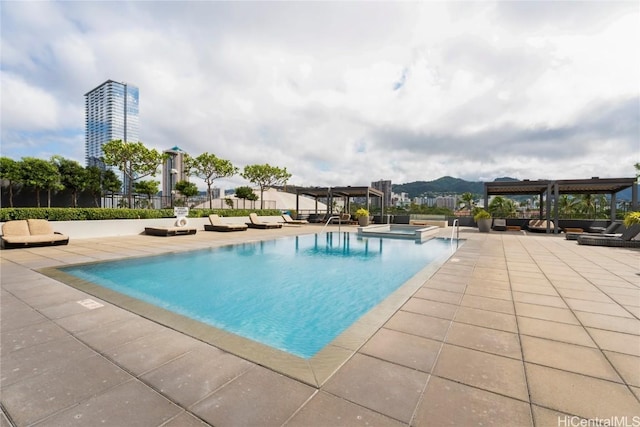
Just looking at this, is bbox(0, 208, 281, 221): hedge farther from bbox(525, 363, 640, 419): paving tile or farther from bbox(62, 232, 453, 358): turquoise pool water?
bbox(525, 363, 640, 419): paving tile

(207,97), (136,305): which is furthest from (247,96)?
(136,305)

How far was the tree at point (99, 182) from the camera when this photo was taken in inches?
750

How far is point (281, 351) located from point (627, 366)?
9.10ft

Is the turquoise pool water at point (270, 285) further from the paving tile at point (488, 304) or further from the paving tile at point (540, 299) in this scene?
the paving tile at point (540, 299)

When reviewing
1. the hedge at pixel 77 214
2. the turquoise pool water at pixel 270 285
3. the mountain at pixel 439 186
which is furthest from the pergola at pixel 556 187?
the mountain at pixel 439 186

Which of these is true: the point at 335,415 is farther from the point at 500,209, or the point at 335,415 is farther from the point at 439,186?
the point at 439,186

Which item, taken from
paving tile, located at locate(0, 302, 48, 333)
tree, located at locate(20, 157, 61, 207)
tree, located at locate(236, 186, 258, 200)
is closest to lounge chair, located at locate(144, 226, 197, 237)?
paving tile, located at locate(0, 302, 48, 333)

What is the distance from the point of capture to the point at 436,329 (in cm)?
283

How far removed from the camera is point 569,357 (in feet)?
7.47

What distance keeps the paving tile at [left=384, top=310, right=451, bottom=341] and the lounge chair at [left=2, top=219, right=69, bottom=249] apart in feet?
34.9

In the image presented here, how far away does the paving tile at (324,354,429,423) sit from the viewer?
166 centimetres

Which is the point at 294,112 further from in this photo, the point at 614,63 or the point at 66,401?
the point at 66,401

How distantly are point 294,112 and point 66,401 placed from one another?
16.9m

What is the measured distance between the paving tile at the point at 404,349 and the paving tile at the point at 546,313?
160cm
